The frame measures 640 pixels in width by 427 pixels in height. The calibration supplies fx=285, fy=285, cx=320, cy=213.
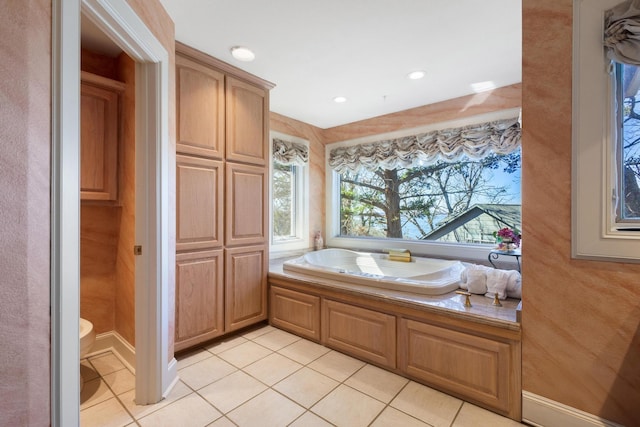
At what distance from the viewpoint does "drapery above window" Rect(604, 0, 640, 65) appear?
1274mm

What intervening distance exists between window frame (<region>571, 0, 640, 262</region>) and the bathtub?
36.2 inches

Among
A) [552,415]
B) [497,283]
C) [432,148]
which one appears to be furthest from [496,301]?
[432,148]

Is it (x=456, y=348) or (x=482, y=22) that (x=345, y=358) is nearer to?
(x=456, y=348)

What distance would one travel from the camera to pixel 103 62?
2.32 metres

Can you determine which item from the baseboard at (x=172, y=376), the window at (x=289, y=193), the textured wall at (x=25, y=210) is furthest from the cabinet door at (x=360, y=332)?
the textured wall at (x=25, y=210)

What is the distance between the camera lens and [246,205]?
269 cm

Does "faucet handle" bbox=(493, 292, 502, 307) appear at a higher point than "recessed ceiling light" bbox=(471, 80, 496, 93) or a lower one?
lower

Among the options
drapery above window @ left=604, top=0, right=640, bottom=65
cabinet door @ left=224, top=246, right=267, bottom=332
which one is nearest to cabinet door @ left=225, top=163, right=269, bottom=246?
cabinet door @ left=224, top=246, right=267, bottom=332

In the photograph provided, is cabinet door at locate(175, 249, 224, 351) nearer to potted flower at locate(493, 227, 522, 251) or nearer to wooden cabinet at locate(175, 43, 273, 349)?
wooden cabinet at locate(175, 43, 273, 349)

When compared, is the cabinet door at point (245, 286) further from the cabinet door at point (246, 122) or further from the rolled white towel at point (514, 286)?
the rolled white towel at point (514, 286)

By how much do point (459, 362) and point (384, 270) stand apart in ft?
5.43

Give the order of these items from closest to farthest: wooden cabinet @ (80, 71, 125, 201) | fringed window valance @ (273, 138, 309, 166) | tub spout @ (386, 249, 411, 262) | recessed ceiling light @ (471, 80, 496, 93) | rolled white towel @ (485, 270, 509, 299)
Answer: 1. rolled white towel @ (485, 270, 509, 299)
2. wooden cabinet @ (80, 71, 125, 201)
3. recessed ceiling light @ (471, 80, 496, 93)
4. tub spout @ (386, 249, 411, 262)
5. fringed window valance @ (273, 138, 309, 166)

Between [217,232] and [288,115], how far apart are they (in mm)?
1951

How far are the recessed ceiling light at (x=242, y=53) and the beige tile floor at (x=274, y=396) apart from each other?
2442mm
